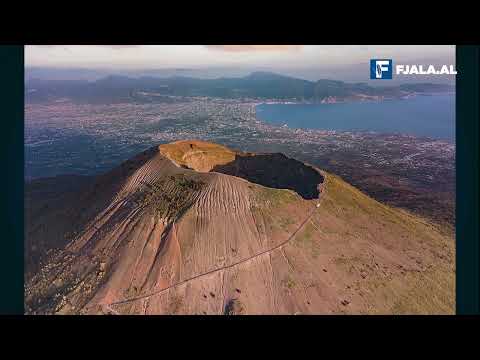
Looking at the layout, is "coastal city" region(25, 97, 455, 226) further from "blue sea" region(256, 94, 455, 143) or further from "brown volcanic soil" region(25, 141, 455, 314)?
"brown volcanic soil" region(25, 141, 455, 314)

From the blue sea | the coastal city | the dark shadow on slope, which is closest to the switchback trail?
the dark shadow on slope

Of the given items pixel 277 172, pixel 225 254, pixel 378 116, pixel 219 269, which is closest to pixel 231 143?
pixel 378 116

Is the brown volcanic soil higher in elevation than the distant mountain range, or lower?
lower

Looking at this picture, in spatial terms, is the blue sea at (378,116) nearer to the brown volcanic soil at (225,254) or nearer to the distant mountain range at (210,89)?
the distant mountain range at (210,89)

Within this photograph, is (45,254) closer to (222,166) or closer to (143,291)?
(143,291)

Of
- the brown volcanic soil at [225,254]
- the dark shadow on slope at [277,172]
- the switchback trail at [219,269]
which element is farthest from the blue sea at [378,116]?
the switchback trail at [219,269]

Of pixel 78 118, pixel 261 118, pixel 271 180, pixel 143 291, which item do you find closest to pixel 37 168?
pixel 78 118
